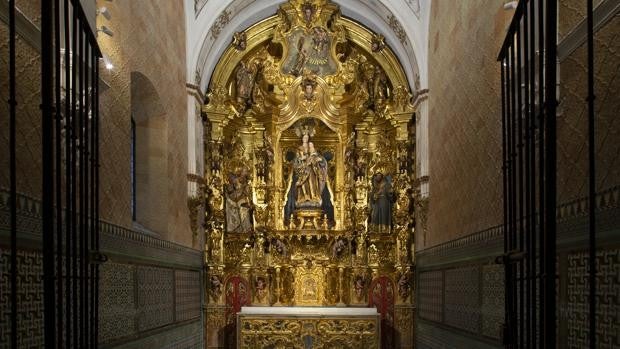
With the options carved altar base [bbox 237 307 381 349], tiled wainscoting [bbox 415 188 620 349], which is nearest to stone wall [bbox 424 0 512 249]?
tiled wainscoting [bbox 415 188 620 349]

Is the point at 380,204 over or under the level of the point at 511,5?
under

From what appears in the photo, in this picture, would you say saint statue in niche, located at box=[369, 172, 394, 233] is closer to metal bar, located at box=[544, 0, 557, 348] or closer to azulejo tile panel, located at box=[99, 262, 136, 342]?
azulejo tile panel, located at box=[99, 262, 136, 342]

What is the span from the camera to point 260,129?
623 inches

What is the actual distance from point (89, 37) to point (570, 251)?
381 cm

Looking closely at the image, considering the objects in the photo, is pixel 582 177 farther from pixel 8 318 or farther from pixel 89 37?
pixel 8 318

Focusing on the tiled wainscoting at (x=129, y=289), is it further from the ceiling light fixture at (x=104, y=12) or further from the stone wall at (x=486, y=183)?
the stone wall at (x=486, y=183)

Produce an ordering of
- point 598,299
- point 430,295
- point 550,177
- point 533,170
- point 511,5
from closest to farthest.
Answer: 1. point 550,177
2. point 533,170
3. point 598,299
4. point 511,5
5. point 430,295

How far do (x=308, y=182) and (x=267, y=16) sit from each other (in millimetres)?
4113

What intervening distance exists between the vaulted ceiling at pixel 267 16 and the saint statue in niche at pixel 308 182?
107 inches

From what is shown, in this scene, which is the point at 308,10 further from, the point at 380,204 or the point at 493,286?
the point at 493,286

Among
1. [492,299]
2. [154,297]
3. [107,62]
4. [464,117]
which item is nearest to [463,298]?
[492,299]

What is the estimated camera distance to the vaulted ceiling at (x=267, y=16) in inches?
520

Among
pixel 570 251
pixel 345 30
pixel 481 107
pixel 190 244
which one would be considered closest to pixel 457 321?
pixel 481 107

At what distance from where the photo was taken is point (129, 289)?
785 centimetres
